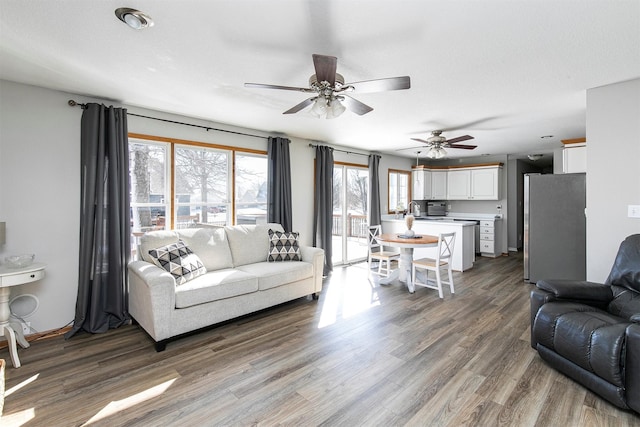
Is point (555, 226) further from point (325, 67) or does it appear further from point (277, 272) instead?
point (325, 67)

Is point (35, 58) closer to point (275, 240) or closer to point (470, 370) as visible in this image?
point (275, 240)

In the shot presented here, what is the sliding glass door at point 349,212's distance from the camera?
20.7ft

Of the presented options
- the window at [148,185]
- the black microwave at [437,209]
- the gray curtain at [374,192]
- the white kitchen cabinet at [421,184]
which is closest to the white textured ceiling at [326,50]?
the window at [148,185]

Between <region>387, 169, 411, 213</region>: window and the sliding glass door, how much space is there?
94 centimetres

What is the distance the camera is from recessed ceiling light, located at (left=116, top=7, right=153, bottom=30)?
70.1 inches

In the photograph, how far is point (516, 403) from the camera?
80.4 inches

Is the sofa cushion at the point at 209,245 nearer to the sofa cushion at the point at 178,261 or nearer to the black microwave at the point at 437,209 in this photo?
the sofa cushion at the point at 178,261

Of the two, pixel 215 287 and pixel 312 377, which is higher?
pixel 215 287

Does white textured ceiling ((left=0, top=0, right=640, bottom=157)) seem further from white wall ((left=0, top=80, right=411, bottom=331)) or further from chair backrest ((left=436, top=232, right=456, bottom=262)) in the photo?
chair backrest ((left=436, top=232, right=456, bottom=262))

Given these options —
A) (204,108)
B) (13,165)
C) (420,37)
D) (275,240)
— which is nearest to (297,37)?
(420,37)

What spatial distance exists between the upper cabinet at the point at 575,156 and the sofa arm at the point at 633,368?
3634mm

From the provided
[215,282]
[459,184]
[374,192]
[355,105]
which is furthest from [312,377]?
[459,184]

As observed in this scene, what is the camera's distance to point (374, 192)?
22.0 ft

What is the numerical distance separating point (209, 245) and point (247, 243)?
1.72 feet
